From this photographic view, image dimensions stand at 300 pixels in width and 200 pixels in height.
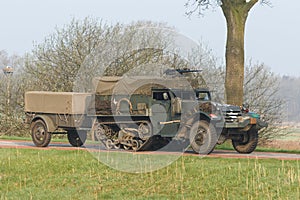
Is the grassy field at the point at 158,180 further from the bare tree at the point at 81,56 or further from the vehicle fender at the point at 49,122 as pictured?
the bare tree at the point at 81,56

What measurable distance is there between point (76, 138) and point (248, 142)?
22.3ft

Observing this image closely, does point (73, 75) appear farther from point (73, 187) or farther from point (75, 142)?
point (73, 187)

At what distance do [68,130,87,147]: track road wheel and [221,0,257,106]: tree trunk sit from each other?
587 cm

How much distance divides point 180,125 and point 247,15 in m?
7.20

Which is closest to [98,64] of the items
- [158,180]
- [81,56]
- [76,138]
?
[81,56]

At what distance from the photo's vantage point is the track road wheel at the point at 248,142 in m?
20.5

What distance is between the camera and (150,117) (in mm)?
20047

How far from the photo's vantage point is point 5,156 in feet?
63.5

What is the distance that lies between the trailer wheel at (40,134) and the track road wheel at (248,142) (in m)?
6.73

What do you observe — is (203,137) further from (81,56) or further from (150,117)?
(81,56)

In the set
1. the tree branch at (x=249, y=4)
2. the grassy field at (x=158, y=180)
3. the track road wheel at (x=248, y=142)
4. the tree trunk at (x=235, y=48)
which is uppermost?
the tree branch at (x=249, y=4)

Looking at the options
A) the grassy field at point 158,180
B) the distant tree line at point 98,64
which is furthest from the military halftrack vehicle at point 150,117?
the distant tree line at point 98,64

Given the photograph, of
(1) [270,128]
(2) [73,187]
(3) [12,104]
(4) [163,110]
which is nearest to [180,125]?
(4) [163,110]

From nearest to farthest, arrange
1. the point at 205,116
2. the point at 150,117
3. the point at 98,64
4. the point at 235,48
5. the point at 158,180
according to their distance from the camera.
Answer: the point at 158,180 < the point at 205,116 < the point at 150,117 < the point at 235,48 < the point at 98,64
